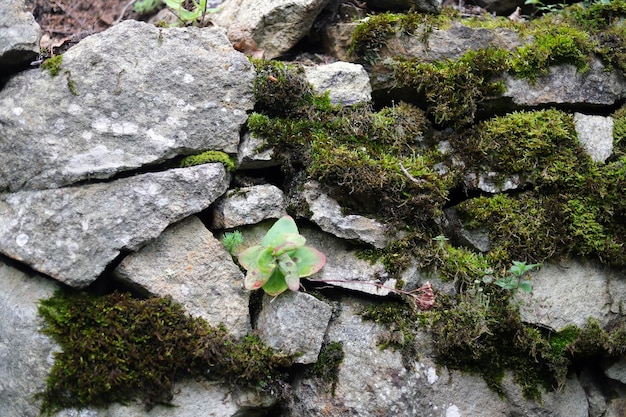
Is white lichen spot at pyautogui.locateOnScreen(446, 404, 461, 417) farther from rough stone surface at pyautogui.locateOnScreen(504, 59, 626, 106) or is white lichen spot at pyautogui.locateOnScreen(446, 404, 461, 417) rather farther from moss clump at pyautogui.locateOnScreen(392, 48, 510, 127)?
rough stone surface at pyautogui.locateOnScreen(504, 59, 626, 106)

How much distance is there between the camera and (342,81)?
400cm

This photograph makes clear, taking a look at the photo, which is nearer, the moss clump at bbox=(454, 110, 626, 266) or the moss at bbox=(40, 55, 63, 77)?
the moss at bbox=(40, 55, 63, 77)

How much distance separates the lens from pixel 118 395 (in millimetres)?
3180

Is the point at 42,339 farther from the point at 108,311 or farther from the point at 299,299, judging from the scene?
the point at 299,299

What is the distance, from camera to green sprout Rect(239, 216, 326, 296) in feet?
10.9

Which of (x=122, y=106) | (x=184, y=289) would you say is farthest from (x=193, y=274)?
(x=122, y=106)

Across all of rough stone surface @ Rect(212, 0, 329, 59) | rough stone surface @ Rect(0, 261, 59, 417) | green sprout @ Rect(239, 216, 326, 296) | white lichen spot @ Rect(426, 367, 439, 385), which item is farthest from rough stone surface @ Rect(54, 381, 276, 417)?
rough stone surface @ Rect(212, 0, 329, 59)

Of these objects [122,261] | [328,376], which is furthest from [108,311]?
[328,376]

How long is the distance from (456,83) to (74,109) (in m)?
2.46

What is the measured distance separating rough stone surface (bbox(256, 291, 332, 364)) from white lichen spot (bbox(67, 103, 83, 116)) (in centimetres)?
160

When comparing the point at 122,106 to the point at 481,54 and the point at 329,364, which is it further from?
the point at 481,54

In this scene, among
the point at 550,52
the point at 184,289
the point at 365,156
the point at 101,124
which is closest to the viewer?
the point at 184,289

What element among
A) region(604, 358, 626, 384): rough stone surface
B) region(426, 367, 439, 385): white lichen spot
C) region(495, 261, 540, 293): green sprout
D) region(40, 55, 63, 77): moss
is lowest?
region(604, 358, 626, 384): rough stone surface

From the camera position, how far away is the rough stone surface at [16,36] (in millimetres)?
3592
